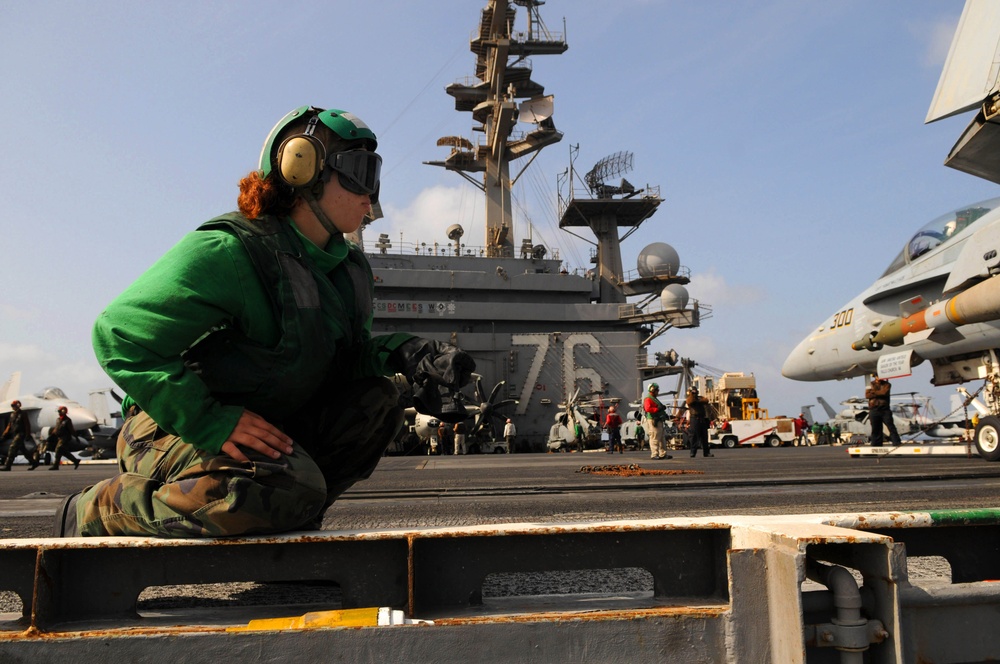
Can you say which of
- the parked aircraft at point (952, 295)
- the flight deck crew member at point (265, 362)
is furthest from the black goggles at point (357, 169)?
the parked aircraft at point (952, 295)

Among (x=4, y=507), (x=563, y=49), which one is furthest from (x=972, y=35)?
(x=563, y=49)

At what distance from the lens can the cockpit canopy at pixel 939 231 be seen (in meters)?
10.8

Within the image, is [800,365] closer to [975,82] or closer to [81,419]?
[975,82]

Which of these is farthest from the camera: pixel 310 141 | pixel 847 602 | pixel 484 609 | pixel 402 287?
pixel 402 287

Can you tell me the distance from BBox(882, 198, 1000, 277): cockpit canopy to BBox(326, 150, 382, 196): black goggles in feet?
39.4

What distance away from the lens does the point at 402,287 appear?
34688mm

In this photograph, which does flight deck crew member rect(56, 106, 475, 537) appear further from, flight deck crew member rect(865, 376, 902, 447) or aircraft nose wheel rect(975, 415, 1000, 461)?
flight deck crew member rect(865, 376, 902, 447)

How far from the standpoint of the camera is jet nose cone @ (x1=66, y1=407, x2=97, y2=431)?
2091cm

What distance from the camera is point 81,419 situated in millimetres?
20969

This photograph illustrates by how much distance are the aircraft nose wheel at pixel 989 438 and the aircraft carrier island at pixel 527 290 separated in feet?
62.4

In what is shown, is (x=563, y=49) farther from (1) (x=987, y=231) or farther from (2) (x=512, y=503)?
(2) (x=512, y=503)

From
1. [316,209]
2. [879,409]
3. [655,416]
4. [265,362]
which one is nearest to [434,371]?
[265,362]

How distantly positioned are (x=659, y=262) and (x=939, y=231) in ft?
97.7

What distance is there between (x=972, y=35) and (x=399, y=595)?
25.1 feet
